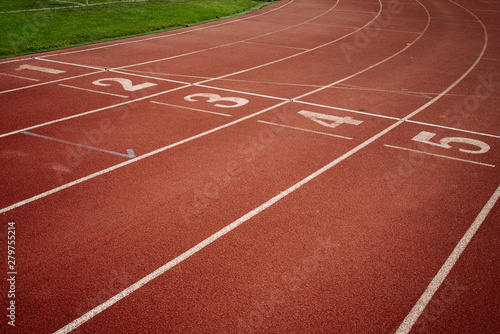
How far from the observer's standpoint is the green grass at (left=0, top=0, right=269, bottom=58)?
18.1 meters

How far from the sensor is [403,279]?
553cm

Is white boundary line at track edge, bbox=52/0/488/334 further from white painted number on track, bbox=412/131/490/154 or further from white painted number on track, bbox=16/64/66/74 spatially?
white painted number on track, bbox=16/64/66/74

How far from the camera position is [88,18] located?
22172 mm

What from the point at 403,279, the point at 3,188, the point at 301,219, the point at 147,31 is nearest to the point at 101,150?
the point at 3,188

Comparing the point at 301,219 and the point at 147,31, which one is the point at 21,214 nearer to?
the point at 301,219

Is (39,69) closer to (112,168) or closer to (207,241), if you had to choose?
(112,168)

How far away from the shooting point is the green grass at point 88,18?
1811 centimetres

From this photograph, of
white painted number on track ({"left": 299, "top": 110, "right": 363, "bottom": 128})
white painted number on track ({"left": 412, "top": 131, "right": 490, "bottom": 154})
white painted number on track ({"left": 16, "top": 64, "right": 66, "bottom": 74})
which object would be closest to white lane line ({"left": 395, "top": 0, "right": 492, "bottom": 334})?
white painted number on track ({"left": 412, "top": 131, "right": 490, "bottom": 154})

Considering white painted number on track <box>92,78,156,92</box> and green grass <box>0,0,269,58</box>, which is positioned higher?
green grass <box>0,0,269,58</box>

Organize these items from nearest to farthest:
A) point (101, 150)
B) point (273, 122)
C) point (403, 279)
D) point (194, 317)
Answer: point (194, 317) → point (403, 279) → point (101, 150) → point (273, 122)

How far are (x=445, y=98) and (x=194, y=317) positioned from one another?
10.4 m

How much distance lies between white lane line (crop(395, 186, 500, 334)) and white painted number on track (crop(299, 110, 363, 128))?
3.81m

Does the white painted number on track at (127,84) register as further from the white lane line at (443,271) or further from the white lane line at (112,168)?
the white lane line at (443,271)

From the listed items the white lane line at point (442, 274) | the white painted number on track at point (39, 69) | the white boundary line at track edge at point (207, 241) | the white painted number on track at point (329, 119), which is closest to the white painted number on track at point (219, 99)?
the white painted number on track at point (329, 119)
